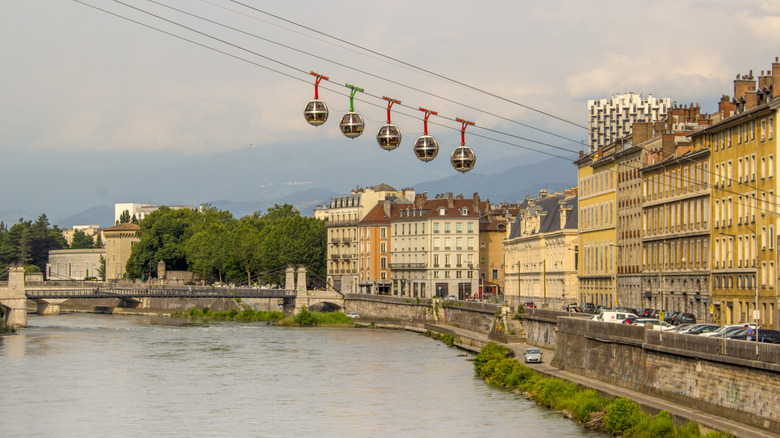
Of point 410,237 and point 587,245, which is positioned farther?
point 410,237

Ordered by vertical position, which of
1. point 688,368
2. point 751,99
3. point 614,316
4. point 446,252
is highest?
point 751,99

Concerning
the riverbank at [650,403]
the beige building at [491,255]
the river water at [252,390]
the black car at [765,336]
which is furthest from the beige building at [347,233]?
the black car at [765,336]

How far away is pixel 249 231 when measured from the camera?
147 m

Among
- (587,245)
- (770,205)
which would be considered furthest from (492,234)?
(770,205)

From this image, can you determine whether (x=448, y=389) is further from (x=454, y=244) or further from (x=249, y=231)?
(x=249, y=231)

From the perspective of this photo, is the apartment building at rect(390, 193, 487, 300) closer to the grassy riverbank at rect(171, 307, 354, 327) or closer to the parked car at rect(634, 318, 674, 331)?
the grassy riverbank at rect(171, 307, 354, 327)

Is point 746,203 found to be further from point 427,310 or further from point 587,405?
point 427,310

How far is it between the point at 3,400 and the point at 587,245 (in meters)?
49.4

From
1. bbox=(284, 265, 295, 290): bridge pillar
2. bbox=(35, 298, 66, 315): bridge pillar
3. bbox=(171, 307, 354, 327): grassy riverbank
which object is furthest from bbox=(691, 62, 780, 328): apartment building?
bbox=(35, 298, 66, 315): bridge pillar

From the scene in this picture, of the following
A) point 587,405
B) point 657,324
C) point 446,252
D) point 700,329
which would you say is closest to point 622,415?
point 587,405

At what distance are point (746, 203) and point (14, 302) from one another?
63709mm

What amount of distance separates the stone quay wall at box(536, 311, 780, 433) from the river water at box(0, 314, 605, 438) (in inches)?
103

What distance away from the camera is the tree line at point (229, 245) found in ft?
454

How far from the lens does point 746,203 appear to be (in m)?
57.0
